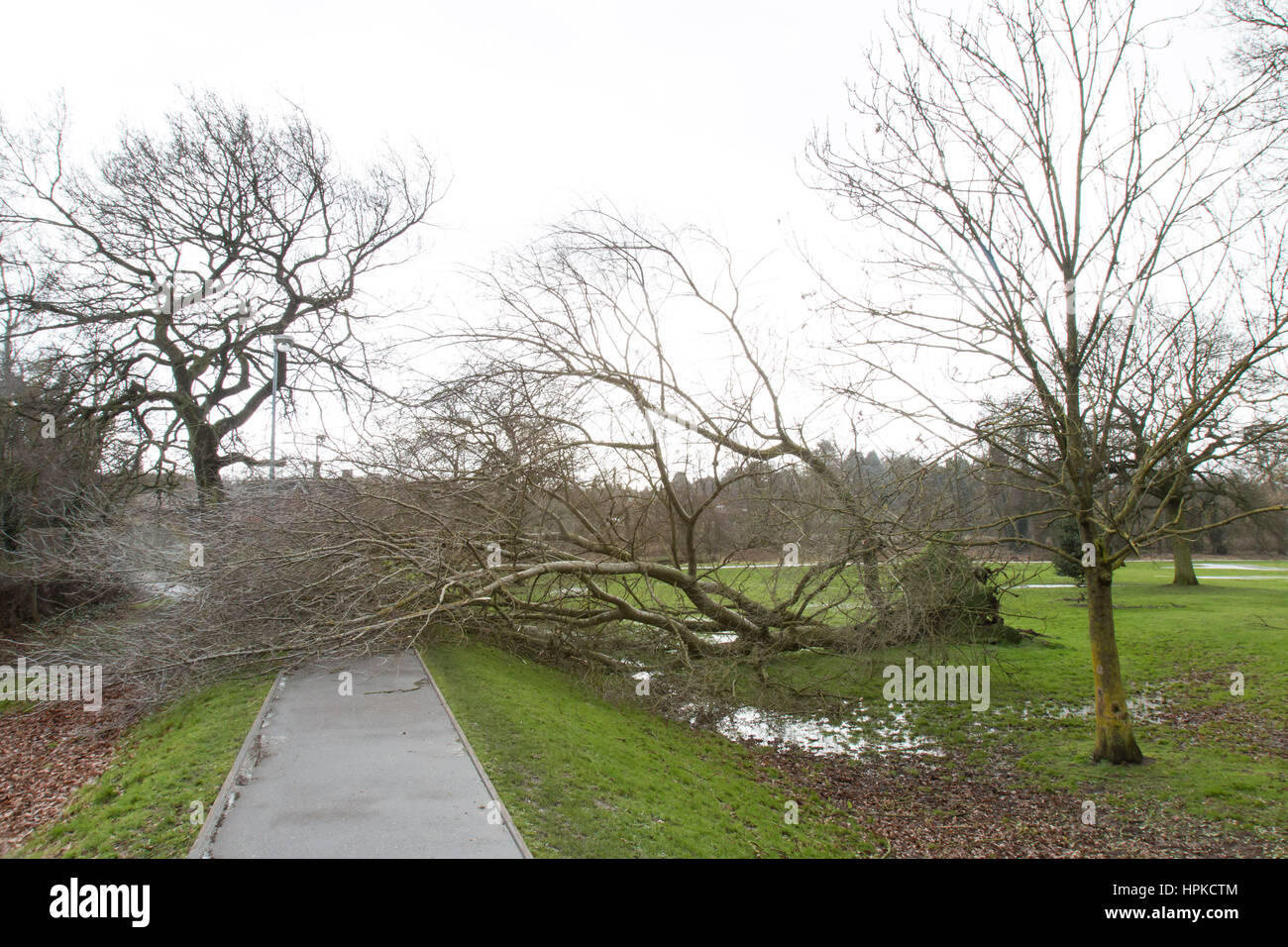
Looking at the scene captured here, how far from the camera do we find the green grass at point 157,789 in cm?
529

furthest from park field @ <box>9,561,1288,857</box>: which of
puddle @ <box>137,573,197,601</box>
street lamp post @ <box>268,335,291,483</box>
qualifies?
street lamp post @ <box>268,335,291,483</box>

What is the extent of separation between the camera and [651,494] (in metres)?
14.3

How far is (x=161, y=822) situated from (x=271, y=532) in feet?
17.7

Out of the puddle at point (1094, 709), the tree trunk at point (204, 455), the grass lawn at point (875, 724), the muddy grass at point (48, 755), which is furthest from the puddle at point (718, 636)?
the tree trunk at point (204, 455)

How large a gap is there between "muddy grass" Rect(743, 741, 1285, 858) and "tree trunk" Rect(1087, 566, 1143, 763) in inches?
43.9

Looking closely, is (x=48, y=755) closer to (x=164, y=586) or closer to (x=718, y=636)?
(x=164, y=586)

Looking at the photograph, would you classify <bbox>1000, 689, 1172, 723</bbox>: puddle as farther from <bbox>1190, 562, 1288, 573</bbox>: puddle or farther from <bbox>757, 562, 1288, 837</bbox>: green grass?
<bbox>1190, 562, 1288, 573</bbox>: puddle

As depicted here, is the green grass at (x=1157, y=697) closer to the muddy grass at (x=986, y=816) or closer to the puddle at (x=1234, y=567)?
the muddy grass at (x=986, y=816)

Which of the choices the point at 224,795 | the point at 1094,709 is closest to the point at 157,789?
the point at 224,795

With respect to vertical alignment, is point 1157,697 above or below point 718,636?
below

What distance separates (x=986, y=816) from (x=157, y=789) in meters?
8.00

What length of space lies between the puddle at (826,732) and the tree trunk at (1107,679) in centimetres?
223

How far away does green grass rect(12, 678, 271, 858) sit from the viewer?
17.4ft

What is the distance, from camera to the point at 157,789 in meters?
6.25
